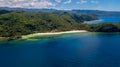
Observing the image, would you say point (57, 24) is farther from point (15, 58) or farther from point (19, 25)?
point (15, 58)

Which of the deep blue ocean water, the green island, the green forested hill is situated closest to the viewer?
the deep blue ocean water

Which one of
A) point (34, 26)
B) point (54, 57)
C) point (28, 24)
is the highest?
point (54, 57)

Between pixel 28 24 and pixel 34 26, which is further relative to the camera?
pixel 34 26

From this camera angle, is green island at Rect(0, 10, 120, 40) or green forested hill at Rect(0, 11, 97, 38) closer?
green forested hill at Rect(0, 11, 97, 38)

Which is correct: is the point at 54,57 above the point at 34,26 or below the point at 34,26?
above

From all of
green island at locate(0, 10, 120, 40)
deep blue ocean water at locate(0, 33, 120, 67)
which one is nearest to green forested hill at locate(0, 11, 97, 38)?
green island at locate(0, 10, 120, 40)

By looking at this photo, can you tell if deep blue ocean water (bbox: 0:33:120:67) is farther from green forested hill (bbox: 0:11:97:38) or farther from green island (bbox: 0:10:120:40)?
green island (bbox: 0:10:120:40)

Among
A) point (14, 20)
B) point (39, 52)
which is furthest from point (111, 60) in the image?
point (14, 20)

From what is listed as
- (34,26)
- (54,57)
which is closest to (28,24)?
(34,26)

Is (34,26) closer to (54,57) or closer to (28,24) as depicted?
(28,24)

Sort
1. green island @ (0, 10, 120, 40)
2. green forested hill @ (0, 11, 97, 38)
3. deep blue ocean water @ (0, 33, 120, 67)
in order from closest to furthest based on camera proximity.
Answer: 1. deep blue ocean water @ (0, 33, 120, 67)
2. green forested hill @ (0, 11, 97, 38)
3. green island @ (0, 10, 120, 40)

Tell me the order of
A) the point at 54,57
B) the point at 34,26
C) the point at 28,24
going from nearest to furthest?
the point at 54,57, the point at 28,24, the point at 34,26
